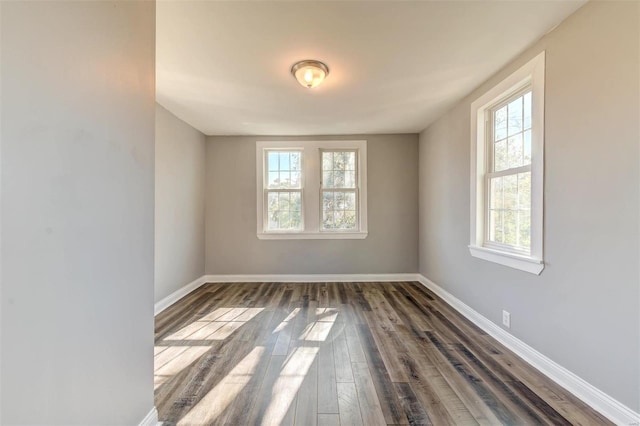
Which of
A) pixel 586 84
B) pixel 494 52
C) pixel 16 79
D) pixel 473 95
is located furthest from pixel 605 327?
pixel 16 79

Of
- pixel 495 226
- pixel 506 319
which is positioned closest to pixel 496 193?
pixel 495 226

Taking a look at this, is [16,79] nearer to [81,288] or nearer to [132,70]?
[132,70]

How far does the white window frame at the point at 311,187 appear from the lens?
4.30m

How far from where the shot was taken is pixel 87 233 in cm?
100

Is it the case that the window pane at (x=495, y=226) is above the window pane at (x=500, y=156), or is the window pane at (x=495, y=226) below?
below

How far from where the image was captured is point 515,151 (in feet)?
7.57

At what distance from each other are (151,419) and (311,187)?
133 inches

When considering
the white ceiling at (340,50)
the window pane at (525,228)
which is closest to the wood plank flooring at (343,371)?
the window pane at (525,228)

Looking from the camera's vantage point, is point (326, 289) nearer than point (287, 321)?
No

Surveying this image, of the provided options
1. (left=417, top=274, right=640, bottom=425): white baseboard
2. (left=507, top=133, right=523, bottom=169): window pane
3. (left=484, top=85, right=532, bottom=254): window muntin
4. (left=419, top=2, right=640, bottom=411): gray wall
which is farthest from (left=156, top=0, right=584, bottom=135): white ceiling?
(left=417, top=274, right=640, bottom=425): white baseboard

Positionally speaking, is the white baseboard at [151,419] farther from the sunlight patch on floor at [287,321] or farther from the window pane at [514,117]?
the window pane at [514,117]

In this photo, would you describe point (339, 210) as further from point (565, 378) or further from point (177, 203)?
point (565, 378)

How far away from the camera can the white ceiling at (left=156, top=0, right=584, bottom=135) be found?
1666 mm

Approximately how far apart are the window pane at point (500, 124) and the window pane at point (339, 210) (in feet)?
7.22
